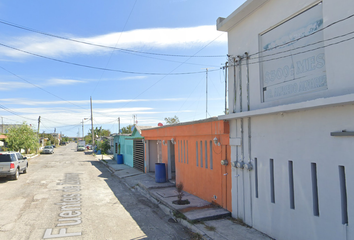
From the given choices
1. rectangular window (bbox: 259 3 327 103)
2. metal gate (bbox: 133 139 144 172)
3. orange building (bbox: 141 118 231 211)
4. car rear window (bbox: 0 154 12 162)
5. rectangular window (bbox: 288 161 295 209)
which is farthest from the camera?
metal gate (bbox: 133 139 144 172)

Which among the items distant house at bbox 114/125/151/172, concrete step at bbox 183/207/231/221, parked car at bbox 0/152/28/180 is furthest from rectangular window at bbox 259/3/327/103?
parked car at bbox 0/152/28/180

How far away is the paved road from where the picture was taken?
698 cm

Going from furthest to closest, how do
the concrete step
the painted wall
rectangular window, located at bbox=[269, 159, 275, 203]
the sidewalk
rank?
the painted wall
the concrete step
the sidewalk
rectangular window, located at bbox=[269, 159, 275, 203]

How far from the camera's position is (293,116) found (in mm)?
5688

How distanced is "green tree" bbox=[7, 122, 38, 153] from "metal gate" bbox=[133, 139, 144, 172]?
20.2 m

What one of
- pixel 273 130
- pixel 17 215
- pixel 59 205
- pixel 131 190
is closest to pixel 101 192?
pixel 131 190

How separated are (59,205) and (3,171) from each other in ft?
24.7

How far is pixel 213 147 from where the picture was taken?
9.06m

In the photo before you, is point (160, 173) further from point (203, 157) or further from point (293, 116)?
point (293, 116)

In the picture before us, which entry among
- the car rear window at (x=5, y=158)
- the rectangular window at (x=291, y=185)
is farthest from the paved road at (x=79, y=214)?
the rectangular window at (x=291, y=185)

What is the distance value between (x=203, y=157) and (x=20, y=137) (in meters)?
31.2

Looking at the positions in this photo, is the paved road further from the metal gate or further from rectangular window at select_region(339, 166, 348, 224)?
the metal gate

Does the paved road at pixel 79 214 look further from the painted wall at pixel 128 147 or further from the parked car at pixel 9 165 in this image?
the painted wall at pixel 128 147

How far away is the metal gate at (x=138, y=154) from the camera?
18453 millimetres
